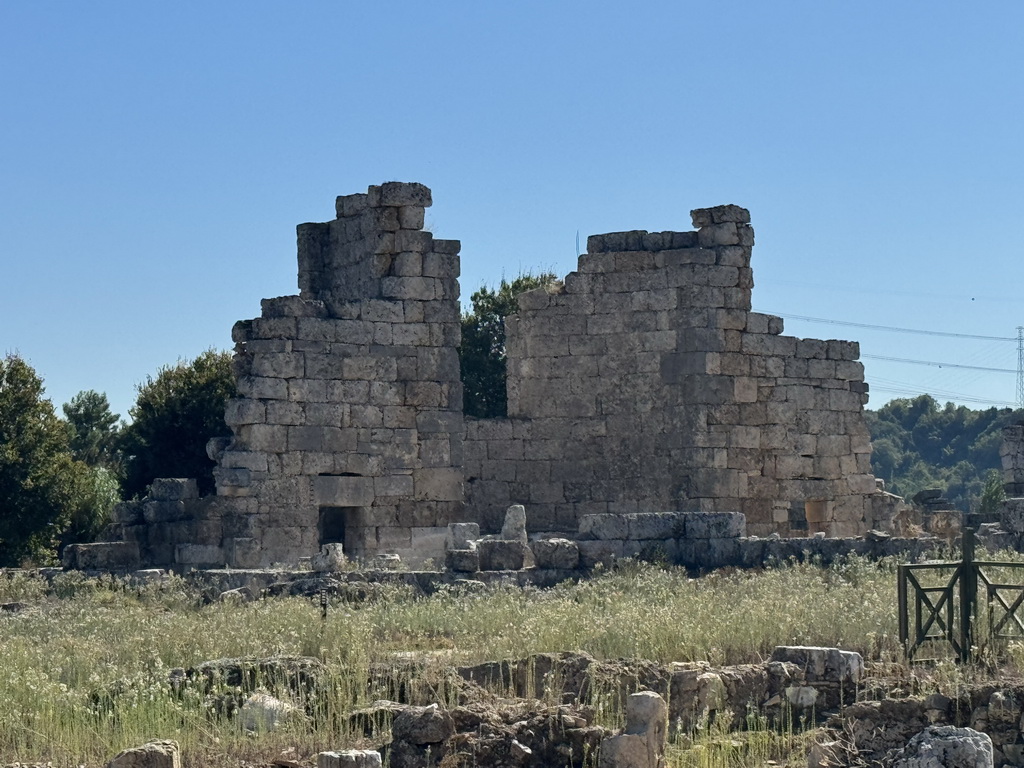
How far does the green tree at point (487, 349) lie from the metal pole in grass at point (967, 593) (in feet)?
64.9

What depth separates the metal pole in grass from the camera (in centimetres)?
1188

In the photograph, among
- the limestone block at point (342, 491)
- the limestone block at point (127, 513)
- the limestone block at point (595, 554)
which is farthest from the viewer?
the limestone block at point (342, 491)

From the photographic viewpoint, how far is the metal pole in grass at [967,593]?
11883 mm

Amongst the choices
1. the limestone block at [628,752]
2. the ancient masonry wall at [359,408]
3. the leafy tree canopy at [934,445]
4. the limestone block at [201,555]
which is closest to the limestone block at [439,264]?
the ancient masonry wall at [359,408]

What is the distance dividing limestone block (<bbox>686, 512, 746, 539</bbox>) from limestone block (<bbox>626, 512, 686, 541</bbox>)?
98 mm

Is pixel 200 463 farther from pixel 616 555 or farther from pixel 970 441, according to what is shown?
pixel 970 441

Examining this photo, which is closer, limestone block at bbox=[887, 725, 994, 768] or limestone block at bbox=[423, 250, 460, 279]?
limestone block at bbox=[887, 725, 994, 768]

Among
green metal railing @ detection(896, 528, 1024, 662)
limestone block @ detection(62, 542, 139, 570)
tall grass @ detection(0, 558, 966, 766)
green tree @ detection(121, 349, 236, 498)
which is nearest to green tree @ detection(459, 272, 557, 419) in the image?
green tree @ detection(121, 349, 236, 498)

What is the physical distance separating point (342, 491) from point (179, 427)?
1078 cm

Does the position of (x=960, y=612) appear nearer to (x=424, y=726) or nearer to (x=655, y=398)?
(x=424, y=726)

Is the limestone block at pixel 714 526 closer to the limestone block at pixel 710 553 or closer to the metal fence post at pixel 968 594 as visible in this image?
the limestone block at pixel 710 553

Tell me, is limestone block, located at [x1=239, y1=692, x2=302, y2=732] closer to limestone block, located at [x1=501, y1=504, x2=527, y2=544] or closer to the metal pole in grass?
the metal pole in grass

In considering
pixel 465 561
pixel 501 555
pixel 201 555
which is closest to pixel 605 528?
pixel 501 555

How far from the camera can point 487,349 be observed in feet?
112
